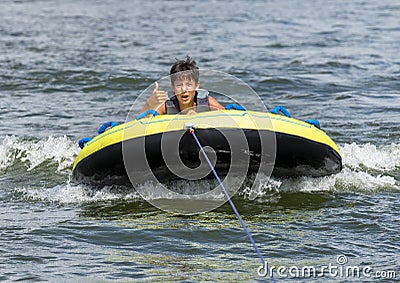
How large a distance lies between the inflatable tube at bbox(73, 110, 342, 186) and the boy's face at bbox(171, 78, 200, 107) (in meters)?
0.59

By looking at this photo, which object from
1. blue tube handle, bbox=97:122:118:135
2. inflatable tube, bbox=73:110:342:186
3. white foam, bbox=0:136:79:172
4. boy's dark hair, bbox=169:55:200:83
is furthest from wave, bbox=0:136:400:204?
boy's dark hair, bbox=169:55:200:83

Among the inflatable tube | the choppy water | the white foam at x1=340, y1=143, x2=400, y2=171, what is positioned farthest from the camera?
the white foam at x1=340, y1=143, x2=400, y2=171

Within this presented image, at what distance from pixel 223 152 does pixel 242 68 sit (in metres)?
8.21

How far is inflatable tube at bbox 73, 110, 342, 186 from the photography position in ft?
22.6

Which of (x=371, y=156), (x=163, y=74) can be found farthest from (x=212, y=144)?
(x=163, y=74)

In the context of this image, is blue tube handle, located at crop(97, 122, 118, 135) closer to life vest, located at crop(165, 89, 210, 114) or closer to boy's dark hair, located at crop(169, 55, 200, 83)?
life vest, located at crop(165, 89, 210, 114)

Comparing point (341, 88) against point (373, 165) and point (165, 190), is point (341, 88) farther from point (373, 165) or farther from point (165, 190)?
point (165, 190)

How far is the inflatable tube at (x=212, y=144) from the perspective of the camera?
689 centimetres

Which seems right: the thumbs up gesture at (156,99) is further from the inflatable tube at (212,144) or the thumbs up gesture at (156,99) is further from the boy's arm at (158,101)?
the inflatable tube at (212,144)

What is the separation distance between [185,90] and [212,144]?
0.94m

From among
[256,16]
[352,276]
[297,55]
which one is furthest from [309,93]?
[256,16]

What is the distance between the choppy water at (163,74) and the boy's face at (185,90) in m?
1.05

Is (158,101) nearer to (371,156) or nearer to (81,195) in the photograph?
(81,195)

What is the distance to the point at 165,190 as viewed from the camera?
749 cm
